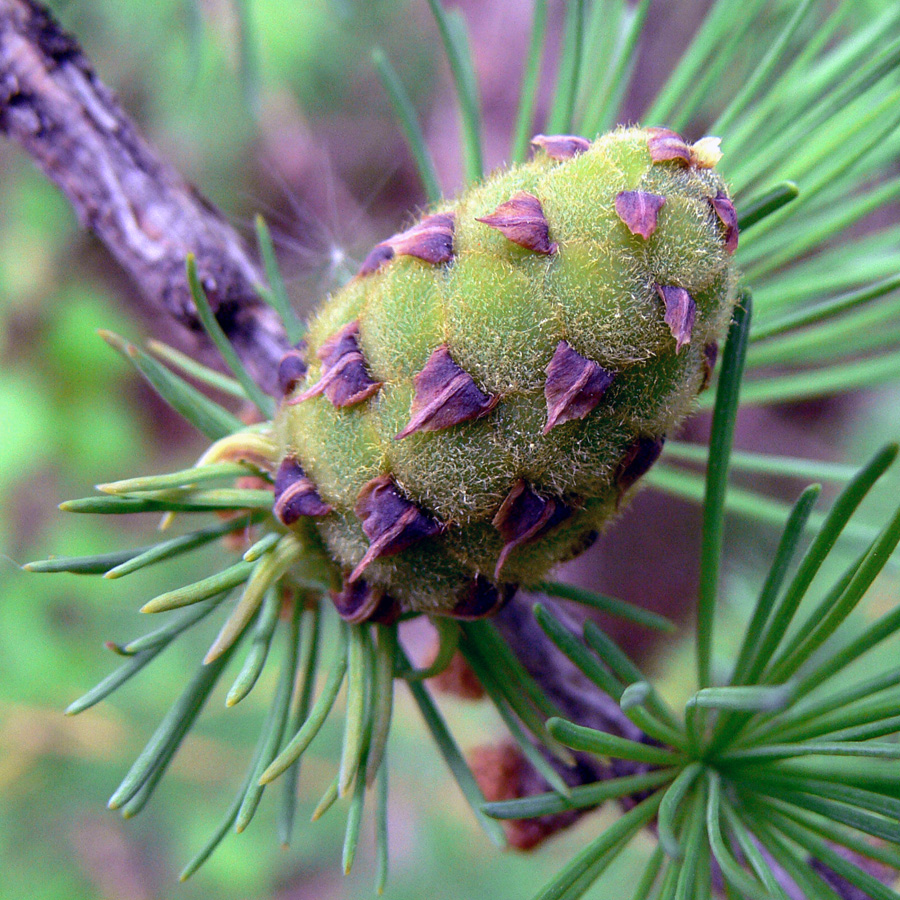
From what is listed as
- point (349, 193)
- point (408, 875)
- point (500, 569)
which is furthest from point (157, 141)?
point (500, 569)

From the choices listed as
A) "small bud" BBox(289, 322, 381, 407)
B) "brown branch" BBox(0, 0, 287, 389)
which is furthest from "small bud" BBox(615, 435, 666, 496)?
"brown branch" BBox(0, 0, 287, 389)

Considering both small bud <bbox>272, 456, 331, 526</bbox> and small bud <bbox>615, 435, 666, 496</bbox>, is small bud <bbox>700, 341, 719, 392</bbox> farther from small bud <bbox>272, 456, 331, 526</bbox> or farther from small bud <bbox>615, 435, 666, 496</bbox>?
small bud <bbox>272, 456, 331, 526</bbox>

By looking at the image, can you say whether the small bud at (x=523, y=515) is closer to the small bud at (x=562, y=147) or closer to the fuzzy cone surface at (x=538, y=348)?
the fuzzy cone surface at (x=538, y=348)

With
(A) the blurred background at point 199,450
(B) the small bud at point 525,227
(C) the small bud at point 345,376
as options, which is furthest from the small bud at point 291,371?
(A) the blurred background at point 199,450

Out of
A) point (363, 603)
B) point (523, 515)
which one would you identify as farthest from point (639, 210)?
point (363, 603)

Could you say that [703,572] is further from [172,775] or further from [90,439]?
[90,439]
